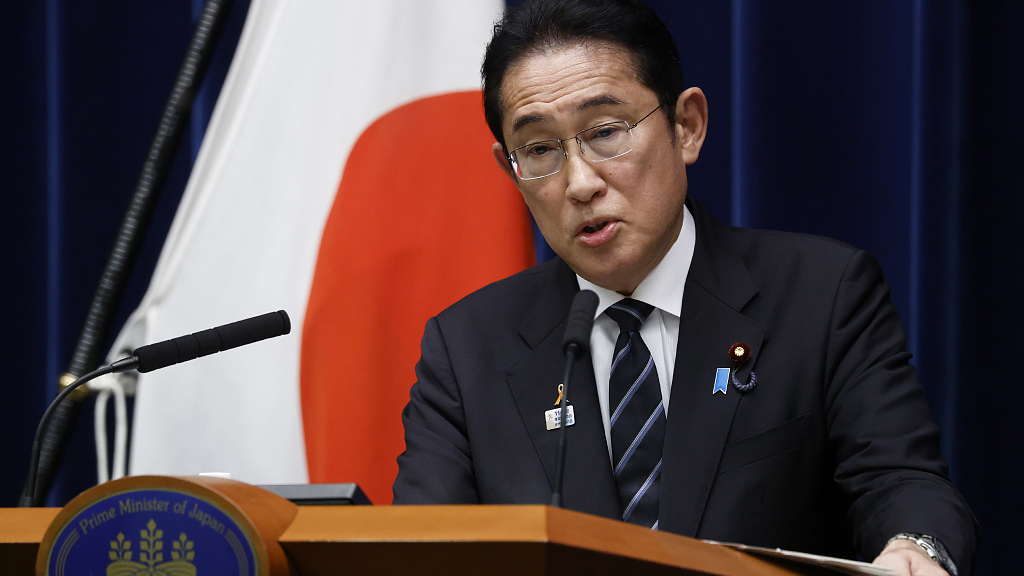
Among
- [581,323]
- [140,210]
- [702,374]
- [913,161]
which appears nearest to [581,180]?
[702,374]

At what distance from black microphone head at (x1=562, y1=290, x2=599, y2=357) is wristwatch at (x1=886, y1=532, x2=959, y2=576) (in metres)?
0.42

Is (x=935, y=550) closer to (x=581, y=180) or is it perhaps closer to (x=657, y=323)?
(x=657, y=323)

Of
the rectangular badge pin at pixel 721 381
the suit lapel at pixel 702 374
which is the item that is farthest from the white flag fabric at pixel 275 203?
the rectangular badge pin at pixel 721 381

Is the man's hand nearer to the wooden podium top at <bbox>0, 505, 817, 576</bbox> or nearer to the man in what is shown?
the man

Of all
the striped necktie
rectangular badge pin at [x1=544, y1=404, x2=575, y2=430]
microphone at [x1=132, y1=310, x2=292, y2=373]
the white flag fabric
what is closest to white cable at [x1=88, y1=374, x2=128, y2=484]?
the white flag fabric

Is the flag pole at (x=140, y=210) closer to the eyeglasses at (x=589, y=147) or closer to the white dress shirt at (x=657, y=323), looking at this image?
the eyeglasses at (x=589, y=147)

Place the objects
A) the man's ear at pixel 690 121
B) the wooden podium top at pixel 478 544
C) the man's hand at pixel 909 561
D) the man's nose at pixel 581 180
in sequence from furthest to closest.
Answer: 1. the man's ear at pixel 690 121
2. the man's nose at pixel 581 180
3. the man's hand at pixel 909 561
4. the wooden podium top at pixel 478 544

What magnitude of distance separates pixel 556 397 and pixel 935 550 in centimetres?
59

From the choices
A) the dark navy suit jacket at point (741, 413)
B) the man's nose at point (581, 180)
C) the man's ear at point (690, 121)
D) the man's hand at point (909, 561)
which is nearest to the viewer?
the man's hand at point (909, 561)

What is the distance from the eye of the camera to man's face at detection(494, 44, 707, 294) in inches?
54.0

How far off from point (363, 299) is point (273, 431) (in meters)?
0.28

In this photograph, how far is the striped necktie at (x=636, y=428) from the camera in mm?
1313

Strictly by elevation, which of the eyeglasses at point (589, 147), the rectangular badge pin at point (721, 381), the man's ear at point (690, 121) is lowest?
the rectangular badge pin at point (721, 381)

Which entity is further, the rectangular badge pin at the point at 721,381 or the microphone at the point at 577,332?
the rectangular badge pin at the point at 721,381
